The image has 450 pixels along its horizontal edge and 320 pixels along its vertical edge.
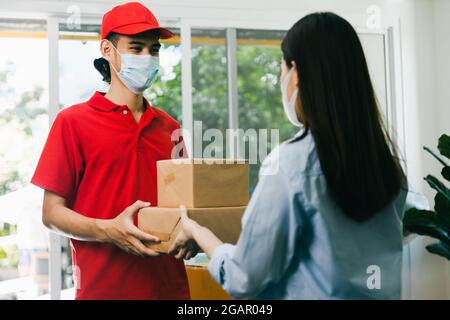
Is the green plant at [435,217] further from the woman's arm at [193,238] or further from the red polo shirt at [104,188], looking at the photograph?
the woman's arm at [193,238]

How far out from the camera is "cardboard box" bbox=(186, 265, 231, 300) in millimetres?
1569

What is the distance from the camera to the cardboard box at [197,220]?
4.23 ft

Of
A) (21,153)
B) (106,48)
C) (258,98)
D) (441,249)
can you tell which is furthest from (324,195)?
(258,98)

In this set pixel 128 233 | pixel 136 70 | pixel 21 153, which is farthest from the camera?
pixel 21 153

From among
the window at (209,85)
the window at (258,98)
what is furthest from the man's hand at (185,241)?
the window at (258,98)

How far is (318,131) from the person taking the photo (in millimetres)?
974

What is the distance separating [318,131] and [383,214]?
0.20 meters

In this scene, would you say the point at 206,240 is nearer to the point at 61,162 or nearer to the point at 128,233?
the point at 128,233

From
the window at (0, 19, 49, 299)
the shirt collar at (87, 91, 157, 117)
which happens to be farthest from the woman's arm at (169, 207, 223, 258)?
the window at (0, 19, 49, 299)

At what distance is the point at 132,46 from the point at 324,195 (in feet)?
3.12

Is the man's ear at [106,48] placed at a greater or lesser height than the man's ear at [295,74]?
greater

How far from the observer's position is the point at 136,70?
170 cm

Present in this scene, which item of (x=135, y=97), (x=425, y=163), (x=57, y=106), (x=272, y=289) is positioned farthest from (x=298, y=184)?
(x=425, y=163)

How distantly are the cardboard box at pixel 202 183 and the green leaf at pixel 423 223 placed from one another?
1.30 m
